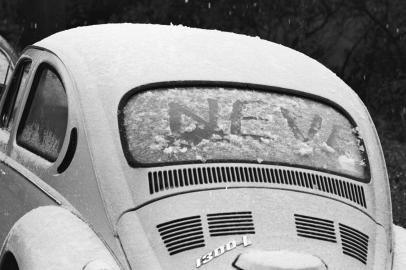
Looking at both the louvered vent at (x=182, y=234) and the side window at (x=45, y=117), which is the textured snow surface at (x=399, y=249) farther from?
the side window at (x=45, y=117)

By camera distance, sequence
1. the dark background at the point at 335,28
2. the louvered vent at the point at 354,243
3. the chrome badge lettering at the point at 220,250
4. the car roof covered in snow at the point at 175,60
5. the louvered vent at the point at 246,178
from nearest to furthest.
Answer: the chrome badge lettering at the point at 220,250, the louvered vent at the point at 354,243, the louvered vent at the point at 246,178, the car roof covered in snow at the point at 175,60, the dark background at the point at 335,28

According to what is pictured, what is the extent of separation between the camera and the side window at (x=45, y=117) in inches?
180

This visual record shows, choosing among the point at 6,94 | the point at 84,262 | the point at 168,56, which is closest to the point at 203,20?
the point at 6,94

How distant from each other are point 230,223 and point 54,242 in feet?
2.42

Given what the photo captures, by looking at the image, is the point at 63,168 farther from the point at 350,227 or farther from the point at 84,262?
the point at 350,227

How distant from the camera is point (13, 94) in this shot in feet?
18.6

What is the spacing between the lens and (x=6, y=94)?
575cm

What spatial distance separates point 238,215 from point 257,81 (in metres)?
1.01

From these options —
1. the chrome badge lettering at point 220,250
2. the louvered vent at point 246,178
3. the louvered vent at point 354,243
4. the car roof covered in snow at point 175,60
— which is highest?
the car roof covered in snow at point 175,60

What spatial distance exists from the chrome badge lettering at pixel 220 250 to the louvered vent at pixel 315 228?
0.24 meters

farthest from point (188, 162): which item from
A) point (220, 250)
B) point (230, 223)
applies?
point (220, 250)

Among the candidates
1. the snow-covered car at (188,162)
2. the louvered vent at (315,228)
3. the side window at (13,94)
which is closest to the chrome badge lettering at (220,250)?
the snow-covered car at (188,162)

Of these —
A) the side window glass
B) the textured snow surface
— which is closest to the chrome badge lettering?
the textured snow surface

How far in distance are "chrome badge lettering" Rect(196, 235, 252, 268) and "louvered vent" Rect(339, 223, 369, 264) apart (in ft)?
1.42
